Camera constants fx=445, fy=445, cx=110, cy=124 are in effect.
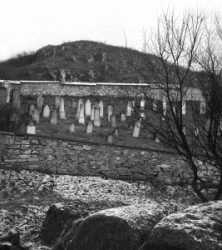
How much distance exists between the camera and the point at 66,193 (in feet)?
41.9

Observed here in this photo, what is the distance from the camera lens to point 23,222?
9.84m

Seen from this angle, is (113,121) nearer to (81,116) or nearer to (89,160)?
(81,116)

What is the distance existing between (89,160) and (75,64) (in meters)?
19.3

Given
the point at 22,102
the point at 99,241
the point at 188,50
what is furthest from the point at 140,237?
the point at 22,102

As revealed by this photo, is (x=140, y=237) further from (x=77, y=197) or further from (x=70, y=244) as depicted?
(x=77, y=197)

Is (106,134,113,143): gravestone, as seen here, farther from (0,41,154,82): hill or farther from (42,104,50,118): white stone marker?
(0,41,154,82): hill

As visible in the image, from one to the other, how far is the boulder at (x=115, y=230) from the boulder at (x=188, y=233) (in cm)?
78

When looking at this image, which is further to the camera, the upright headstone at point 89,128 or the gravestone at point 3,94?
the gravestone at point 3,94

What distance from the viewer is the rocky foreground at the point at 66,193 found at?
10.7 meters

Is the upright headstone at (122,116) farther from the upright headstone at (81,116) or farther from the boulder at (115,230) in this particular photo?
the boulder at (115,230)

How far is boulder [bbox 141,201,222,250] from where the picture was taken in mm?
5320

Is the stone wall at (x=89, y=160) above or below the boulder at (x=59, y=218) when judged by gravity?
above

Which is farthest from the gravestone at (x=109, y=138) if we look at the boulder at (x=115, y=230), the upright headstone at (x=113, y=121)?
the boulder at (x=115, y=230)

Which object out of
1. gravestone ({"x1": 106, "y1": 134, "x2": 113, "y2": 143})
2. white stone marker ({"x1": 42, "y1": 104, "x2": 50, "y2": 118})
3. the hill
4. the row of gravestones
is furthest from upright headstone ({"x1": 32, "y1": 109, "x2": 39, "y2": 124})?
the hill
